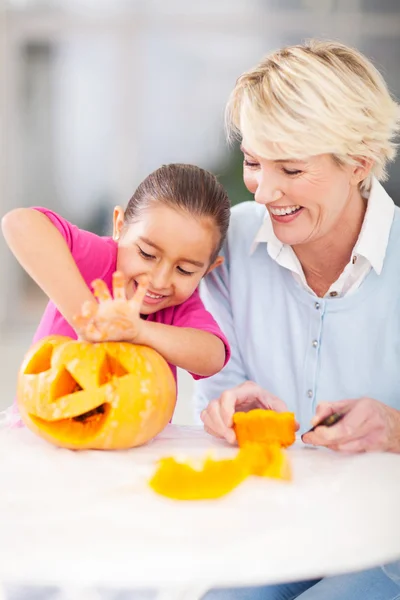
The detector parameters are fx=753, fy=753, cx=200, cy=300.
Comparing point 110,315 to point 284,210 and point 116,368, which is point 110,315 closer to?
point 116,368

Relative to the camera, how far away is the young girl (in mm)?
1134

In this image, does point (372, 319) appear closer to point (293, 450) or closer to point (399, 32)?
point (293, 450)

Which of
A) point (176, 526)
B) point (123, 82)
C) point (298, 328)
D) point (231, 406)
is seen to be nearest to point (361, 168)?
point (298, 328)

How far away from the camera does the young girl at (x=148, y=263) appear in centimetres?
113

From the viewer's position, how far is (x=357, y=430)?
1052 mm

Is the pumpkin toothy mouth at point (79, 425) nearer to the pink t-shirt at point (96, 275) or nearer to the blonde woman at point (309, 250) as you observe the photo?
the blonde woman at point (309, 250)

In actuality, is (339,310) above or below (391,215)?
below

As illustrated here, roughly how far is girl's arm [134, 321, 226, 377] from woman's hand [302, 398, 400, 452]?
9.3 inches

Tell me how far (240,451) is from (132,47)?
4741 mm

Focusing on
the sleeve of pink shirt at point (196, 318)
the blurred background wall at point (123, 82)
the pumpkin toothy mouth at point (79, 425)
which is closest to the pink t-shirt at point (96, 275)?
the sleeve of pink shirt at point (196, 318)

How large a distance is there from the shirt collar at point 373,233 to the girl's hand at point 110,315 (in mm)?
527

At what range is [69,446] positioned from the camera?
3.40ft

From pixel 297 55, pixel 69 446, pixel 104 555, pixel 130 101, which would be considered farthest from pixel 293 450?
pixel 130 101

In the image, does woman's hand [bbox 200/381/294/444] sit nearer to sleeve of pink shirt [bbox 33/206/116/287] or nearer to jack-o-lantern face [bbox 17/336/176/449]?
jack-o-lantern face [bbox 17/336/176/449]
